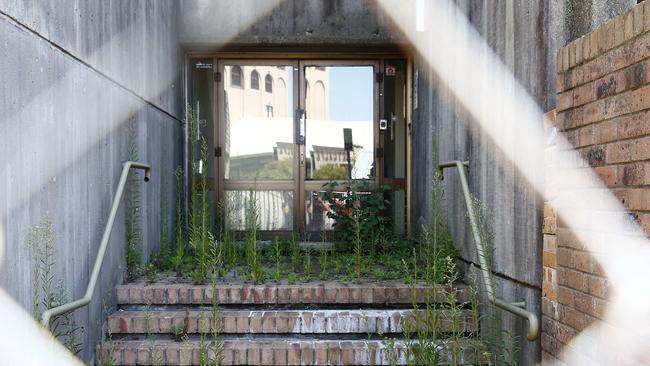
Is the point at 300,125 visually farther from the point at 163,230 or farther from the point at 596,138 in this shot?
the point at 596,138

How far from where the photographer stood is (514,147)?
106 inches

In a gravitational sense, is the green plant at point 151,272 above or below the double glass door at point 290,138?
below

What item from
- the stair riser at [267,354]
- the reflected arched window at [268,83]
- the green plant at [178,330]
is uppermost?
the reflected arched window at [268,83]

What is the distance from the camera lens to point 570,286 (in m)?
2.11

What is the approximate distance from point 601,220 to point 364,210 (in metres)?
2.99

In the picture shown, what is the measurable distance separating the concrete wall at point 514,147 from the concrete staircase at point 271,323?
1.34 ft

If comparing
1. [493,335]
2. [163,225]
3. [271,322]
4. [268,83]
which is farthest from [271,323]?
[268,83]

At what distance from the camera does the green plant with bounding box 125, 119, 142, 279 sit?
11.9 ft

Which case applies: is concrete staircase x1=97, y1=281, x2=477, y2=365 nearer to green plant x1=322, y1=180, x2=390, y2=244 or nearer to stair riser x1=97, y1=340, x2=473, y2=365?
stair riser x1=97, y1=340, x2=473, y2=365

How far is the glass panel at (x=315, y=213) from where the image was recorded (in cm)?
575

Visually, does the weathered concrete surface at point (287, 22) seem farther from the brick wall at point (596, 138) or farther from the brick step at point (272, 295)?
the brick wall at point (596, 138)

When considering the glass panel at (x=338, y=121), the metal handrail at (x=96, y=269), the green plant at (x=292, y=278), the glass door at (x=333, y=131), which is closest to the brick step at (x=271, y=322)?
the green plant at (x=292, y=278)

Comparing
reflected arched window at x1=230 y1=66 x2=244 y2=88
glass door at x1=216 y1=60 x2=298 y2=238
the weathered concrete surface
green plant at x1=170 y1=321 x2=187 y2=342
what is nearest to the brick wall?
green plant at x1=170 y1=321 x2=187 y2=342

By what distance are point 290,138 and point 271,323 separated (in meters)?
2.92
